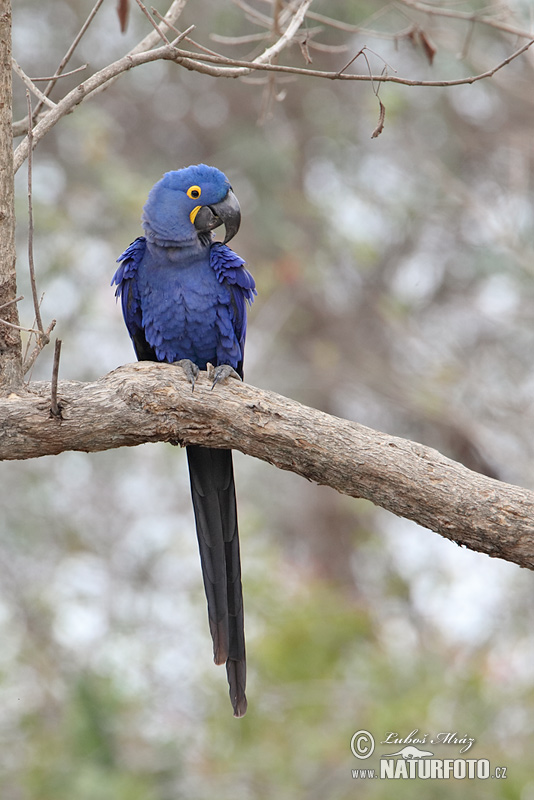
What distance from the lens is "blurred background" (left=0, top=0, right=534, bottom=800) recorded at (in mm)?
5340

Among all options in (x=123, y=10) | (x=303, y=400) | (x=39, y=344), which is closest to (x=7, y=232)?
(x=39, y=344)

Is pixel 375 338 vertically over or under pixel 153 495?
over

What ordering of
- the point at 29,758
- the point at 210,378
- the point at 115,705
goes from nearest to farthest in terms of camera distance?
the point at 210,378, the point at 115,705, the point at 29,758

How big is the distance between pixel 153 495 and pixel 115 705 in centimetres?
304

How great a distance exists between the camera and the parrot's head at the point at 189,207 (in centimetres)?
333

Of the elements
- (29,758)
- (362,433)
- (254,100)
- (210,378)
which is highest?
(254,100)

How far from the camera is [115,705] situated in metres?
5.07

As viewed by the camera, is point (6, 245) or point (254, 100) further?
point (254, 100)

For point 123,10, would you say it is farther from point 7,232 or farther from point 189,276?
point 189,276

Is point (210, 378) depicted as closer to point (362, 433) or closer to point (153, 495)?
point (362, 433)

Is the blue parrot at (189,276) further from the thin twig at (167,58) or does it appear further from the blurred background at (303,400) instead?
the blurred background at (303,400)

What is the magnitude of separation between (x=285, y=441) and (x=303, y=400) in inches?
202

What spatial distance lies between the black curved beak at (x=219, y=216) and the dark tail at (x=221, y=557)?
89 cm

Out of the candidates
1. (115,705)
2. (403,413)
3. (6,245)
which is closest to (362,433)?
(6,245)
